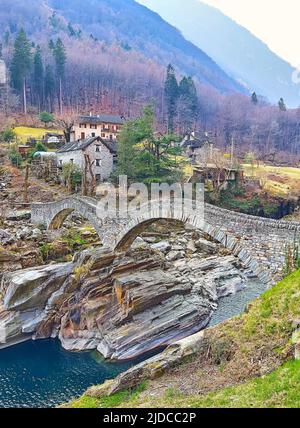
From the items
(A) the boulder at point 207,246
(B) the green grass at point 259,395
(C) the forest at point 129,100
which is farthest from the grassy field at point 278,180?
(B) the green grass at point 259,395

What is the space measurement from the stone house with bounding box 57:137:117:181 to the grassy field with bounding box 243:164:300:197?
1587cm

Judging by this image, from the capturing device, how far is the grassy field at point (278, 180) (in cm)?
4244

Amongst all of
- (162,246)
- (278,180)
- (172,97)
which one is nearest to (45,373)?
(162,246)

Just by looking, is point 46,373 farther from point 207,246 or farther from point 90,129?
point 90,129

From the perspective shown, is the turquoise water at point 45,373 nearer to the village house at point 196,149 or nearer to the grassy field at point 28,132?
the village house at point 196,149

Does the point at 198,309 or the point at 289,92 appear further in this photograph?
the point at 289,92

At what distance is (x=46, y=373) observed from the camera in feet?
63.6

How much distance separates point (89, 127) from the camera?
57.5 metres

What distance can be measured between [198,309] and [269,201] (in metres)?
20.9

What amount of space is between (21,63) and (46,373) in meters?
66.4

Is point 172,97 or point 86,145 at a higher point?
point 172,97

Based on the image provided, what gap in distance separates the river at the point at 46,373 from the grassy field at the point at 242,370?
5.75m
